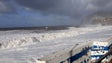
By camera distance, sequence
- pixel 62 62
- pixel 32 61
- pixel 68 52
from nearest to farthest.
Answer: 1. pixel 62 62
2. pixel 68 52
3. pixel 32 61

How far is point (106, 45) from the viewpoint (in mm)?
9156

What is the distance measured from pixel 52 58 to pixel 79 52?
2205 millimetres


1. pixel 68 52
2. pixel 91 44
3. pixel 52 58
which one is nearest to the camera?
pixel 52 58

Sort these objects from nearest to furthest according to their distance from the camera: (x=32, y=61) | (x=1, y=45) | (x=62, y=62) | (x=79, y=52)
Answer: (x=62, y=62) → (x=79, y=52) → (x=32, y=61) → (x=1, y=45)

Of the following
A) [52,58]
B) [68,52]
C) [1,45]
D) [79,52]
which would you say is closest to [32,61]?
[79,52]

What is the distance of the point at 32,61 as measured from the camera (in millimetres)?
15484

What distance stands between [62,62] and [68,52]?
1.61 feet

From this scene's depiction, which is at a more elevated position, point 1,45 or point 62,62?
point 62,62

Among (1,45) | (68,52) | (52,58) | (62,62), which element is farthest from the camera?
(1,45)

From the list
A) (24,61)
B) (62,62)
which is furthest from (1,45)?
(62,62)

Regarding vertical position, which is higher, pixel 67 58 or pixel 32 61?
pixel 67 58

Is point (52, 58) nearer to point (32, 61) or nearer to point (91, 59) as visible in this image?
point (91, 59)

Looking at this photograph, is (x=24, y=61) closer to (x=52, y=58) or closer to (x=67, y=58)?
(x=67, y=58)

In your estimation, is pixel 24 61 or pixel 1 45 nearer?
pixel 24 61
